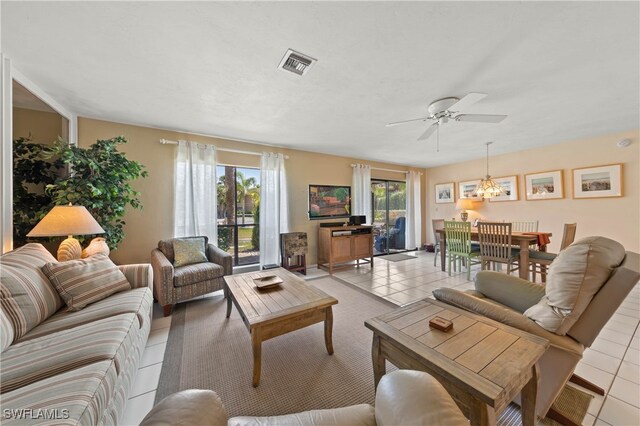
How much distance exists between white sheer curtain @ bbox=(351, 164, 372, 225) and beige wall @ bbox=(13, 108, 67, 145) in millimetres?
4589

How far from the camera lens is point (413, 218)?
20.0 feet

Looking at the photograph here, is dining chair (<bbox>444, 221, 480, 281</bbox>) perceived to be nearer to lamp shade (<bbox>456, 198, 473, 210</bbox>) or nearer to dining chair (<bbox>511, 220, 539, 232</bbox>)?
dining chair (<bbox>511, 220, 539, 232</bbox>)

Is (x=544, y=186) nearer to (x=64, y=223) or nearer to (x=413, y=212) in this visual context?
(x=413, y=212)

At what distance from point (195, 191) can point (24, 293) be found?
2180 millimetres

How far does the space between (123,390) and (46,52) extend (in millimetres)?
2476

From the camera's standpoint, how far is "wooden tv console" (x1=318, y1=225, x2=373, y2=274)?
163 inches

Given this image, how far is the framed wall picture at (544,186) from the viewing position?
408 centimetres

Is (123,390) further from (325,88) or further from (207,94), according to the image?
(325,88)

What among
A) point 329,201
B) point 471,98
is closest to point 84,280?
point 471,98

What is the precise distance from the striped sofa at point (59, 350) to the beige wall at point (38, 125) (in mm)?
1677

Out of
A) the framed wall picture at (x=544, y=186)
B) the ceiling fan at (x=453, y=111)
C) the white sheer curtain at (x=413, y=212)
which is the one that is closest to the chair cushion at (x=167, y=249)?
the ceiling fan at (x=453, y=111)

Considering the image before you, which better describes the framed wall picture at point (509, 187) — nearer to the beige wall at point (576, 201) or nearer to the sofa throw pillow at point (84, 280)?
the beige wall at point (576, 201)

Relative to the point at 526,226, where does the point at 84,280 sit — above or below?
below

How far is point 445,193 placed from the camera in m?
5.94
